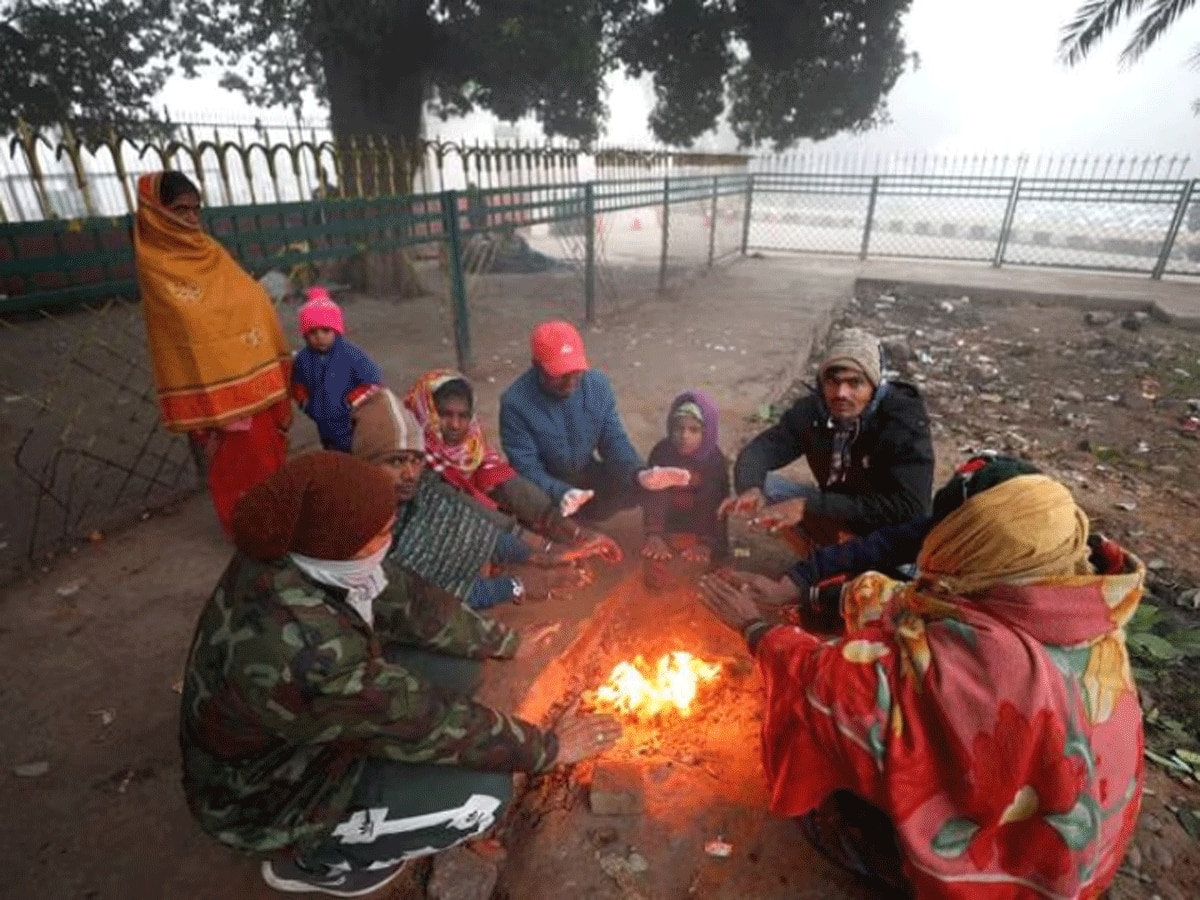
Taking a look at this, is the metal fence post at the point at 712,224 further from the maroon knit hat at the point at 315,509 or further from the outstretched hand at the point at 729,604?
the maroon knit hat at the point at 315,509

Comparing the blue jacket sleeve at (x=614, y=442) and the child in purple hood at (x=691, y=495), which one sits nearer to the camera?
the child in purple hood at (x=691, y=495)

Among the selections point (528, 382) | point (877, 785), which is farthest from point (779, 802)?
point (528, 382)

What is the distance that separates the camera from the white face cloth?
4.86 ft

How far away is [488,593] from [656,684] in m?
0.85

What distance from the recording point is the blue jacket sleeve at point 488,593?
9.57 ft

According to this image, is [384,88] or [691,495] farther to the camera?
[384,88]

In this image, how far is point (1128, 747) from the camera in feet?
5.08

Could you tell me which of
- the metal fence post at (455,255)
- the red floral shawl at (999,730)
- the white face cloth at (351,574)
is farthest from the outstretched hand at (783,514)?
the metal fence post at (455,255)

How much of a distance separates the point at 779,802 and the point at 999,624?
0.81 meters

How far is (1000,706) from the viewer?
1421 millimetres

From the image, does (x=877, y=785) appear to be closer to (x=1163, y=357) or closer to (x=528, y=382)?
(x=528, y=382)

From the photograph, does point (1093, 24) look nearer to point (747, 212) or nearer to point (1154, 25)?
point (1154, 25)

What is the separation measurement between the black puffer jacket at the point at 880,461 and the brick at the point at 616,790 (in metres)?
1.51

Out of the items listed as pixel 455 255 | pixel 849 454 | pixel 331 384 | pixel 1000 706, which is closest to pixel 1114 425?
pixel 849 454
